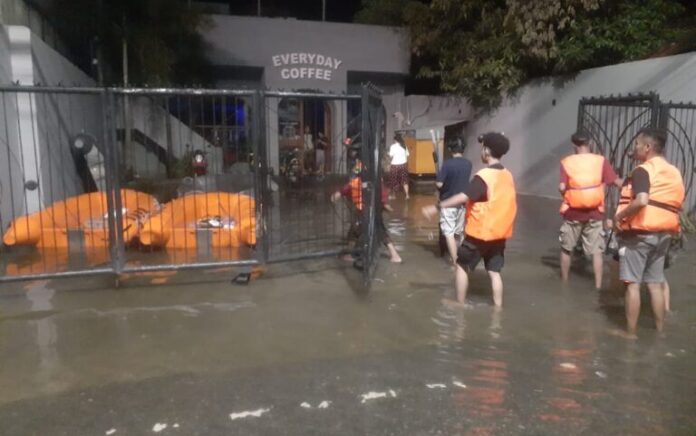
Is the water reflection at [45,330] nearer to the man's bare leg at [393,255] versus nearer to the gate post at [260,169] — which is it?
the gate post at [260,169]

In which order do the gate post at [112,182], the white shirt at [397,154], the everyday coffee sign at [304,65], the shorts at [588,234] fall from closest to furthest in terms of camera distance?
the gate post at [112,182]
the shorts at [588,234]
the white shirt at [397,154]
the everyday coffee sign at [304,65]

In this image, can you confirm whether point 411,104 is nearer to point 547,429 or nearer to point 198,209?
point 198,209

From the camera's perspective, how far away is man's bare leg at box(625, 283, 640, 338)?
4.85 m

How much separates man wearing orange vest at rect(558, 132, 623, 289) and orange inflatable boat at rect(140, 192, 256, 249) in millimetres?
3877

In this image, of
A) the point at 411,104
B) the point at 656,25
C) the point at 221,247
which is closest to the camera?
the point at 221,247

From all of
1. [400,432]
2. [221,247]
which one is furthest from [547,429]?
[221,247]

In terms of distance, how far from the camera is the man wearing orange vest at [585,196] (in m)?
5.90

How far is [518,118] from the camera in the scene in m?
15.9

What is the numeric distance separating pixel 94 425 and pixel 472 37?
1523 centimetres

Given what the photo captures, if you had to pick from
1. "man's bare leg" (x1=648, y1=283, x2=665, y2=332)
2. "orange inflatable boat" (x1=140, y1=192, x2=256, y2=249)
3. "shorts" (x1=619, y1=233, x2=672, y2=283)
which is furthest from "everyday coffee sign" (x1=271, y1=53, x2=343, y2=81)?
"man's bare leg" (x1=648, y1=283, x2=665, y2=332)

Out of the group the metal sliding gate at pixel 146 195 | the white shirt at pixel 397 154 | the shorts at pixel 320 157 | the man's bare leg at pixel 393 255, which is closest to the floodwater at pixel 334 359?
the metal sliding gate at pixel 146 195

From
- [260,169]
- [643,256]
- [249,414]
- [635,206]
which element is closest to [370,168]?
[260,169]

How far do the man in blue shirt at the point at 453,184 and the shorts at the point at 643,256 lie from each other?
220 centimetres

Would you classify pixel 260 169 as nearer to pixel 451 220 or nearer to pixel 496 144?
pixel 451 220
